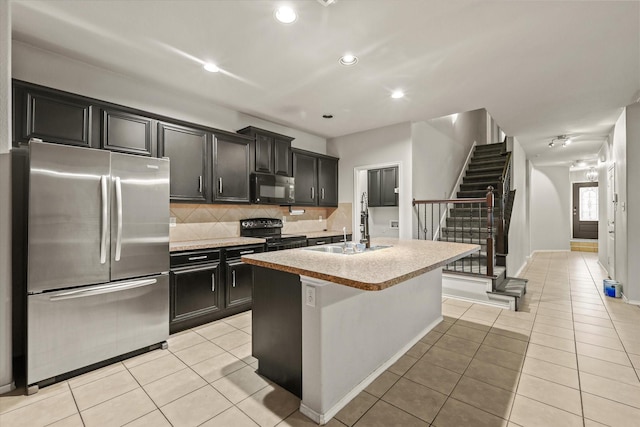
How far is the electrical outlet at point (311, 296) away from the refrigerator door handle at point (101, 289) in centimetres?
175

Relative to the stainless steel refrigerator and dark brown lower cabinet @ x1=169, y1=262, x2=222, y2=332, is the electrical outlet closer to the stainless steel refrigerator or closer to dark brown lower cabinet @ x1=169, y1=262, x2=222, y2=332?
the stainless steel refrigerator

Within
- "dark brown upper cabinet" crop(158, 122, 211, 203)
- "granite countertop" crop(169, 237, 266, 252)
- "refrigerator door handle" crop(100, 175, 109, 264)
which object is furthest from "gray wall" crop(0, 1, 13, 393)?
"dark brown upper cabinet" crop(158, 122, 211, 203)

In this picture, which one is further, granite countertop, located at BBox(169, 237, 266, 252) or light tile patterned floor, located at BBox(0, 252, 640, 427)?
granite countertop, located at BBox(169, 237, 266, 252)

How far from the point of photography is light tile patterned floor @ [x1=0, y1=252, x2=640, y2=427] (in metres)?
1.81

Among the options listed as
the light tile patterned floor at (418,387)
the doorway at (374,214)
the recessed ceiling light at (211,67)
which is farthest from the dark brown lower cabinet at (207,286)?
the doorway at (374,214)

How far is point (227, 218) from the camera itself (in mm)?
4262

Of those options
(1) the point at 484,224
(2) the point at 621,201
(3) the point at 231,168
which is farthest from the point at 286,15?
(2) the point at 621,201

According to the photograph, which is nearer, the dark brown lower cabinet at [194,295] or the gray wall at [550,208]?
the dark brown lower cabinet at [194,295]

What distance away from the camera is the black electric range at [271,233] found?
418 cm

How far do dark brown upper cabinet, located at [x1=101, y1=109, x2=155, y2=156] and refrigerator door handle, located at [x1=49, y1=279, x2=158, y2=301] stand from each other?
139 centimetres

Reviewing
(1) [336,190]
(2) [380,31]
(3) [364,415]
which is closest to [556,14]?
(2) [380,31]

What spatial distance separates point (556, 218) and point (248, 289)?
32.6 feet

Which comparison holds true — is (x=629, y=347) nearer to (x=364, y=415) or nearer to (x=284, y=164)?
(x=364, y=415)

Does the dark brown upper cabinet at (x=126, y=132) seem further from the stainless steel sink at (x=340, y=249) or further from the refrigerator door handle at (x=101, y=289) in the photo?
the stainless steel sink at (x=340, y=249)
